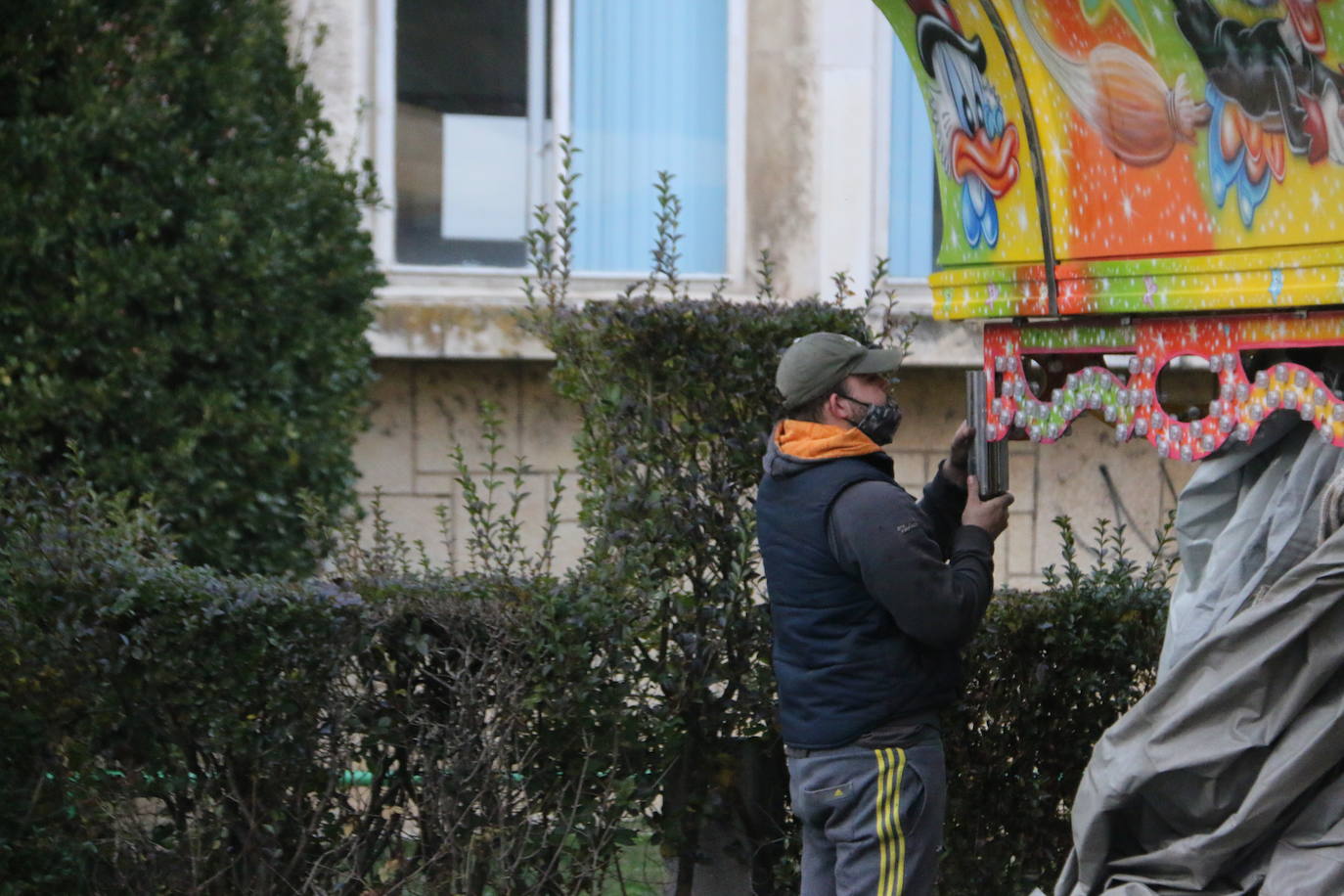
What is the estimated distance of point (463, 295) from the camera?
28.3ft

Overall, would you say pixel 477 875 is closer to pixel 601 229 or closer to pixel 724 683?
pixel 724 683

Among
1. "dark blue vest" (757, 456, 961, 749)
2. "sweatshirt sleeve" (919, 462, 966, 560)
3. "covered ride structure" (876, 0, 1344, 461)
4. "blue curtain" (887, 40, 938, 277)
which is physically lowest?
"dark blue vest" (757, 456, 961, 749)

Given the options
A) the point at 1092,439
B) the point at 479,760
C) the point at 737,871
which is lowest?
the point at 737,871

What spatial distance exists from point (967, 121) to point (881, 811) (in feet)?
5.17

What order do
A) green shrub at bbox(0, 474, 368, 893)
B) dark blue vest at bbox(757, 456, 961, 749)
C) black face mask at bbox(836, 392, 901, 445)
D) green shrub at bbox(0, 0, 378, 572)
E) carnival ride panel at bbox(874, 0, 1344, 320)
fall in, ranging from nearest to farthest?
carnival ride panel at bbox(874, 0, 1344, 320), dark blue vest at bbox(757, 456, 961, 749), black face mask at bbox(836, 392, 901, 445), green shrub at bbox(0, 474, 368, 893), green shrub at bbox(0, 0, 378, 572)

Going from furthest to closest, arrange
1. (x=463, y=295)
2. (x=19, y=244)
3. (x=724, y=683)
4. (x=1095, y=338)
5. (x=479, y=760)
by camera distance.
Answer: (x=463, y=295), (x=19, y=244), (x=724, y=683), (x=479, y=760), (x=1095, y=338)

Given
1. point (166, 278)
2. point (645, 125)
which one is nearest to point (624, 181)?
point (645, 125)

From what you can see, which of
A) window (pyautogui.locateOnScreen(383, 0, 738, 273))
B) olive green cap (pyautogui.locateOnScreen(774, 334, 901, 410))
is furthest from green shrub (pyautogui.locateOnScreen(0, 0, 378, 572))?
olive green cap (pyautogui.locateOnScreen(774, 334, 901, 410))

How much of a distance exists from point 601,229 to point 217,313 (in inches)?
120

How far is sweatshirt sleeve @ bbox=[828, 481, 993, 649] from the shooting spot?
3574 millimetres

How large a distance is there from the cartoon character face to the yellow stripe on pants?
119 cm

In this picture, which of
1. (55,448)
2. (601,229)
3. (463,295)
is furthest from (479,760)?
(601,229)

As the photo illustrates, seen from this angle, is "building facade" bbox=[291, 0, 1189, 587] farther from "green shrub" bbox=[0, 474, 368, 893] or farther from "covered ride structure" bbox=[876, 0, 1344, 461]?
"covered ride structure" bbox=[876, 0, 1344, 461]

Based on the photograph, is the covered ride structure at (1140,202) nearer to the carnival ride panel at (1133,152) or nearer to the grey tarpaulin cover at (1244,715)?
the carnival ride panel at (1133,152)
